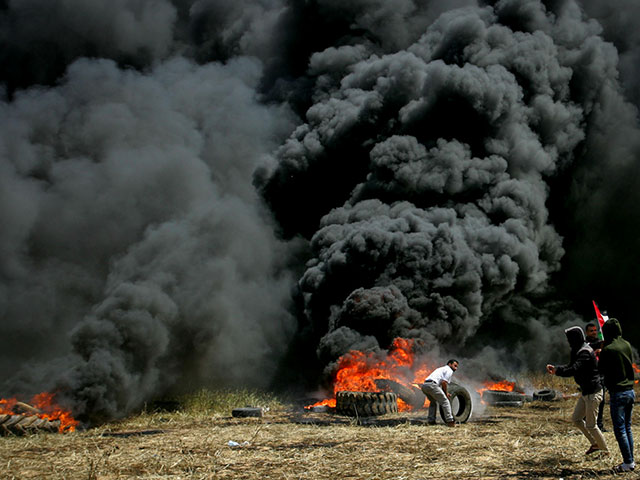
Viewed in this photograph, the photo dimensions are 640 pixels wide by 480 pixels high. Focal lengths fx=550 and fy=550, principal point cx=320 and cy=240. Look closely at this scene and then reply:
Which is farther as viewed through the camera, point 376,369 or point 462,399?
point 376,369

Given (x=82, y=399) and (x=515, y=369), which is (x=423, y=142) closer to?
(x=515, y=369)

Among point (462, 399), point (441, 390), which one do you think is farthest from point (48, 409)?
point (462, 399)

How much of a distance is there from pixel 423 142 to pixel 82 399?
1971 centimetres

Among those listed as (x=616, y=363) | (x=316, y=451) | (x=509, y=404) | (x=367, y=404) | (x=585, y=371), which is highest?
(x=616, y=363)

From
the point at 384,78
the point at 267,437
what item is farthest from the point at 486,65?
the point at 267,437

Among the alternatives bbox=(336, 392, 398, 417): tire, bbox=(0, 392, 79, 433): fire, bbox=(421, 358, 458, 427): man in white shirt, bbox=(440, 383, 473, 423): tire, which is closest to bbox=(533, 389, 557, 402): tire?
bbox=(336, 392, 398, 417): tire

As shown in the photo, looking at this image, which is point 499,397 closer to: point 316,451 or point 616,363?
point 316,451

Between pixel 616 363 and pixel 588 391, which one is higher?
pixel 616 363

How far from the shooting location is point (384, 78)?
29797 millimetres

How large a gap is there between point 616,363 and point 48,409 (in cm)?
1387

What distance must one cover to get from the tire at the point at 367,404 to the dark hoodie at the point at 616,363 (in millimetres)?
8386

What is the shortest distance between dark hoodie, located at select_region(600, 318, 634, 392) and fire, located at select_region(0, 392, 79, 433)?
40.8 ft

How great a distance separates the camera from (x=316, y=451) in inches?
387

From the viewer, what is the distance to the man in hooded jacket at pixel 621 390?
773 cm
